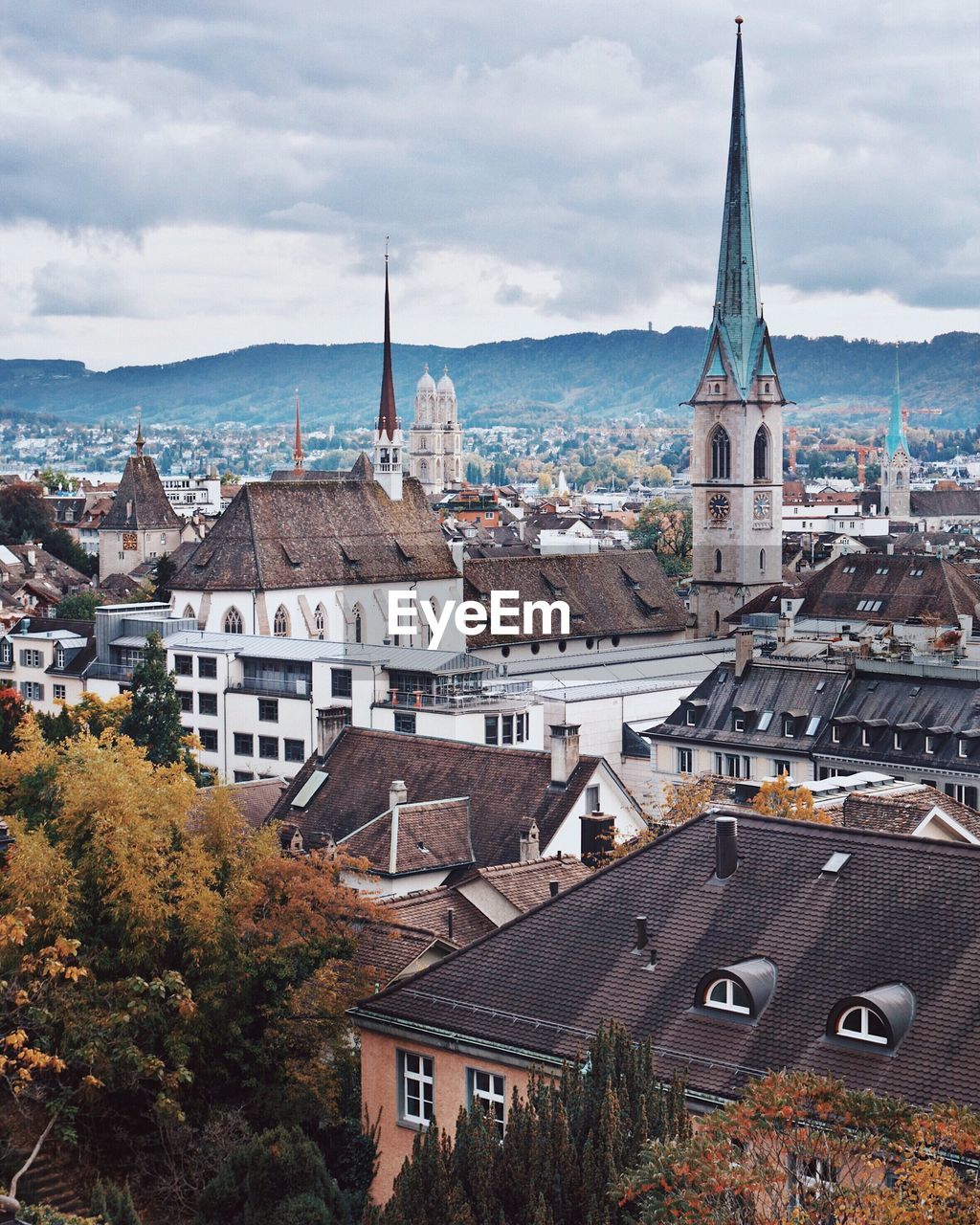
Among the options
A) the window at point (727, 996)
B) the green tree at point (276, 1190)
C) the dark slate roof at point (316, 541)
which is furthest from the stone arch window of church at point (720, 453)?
the window at point (727, 996)

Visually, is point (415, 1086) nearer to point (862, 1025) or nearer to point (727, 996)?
point (727, 996)

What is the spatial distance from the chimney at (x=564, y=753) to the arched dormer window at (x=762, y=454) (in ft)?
227

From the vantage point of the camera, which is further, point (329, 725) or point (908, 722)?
point (908, 722)

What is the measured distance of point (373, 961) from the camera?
110 feet

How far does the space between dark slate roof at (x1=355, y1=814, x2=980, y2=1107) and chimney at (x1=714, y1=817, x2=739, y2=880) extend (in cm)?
15

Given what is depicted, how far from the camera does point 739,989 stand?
24578 mm

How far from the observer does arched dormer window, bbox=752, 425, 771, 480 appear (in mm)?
114438

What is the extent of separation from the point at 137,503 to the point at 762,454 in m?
58.4

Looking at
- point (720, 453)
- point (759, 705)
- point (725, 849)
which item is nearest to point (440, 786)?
point (759, 705)

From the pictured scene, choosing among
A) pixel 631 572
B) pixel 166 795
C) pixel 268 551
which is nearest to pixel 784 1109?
pixel 166 795

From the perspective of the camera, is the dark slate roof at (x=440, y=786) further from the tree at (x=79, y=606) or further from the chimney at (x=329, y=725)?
the tree at (x=79, y=606)

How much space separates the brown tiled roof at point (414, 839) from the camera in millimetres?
45031

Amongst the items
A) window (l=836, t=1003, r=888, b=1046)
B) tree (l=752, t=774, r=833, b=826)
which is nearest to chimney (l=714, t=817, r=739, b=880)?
window (l=836, t=1003, r=888, b=1046)

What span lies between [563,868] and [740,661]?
78.1ft
